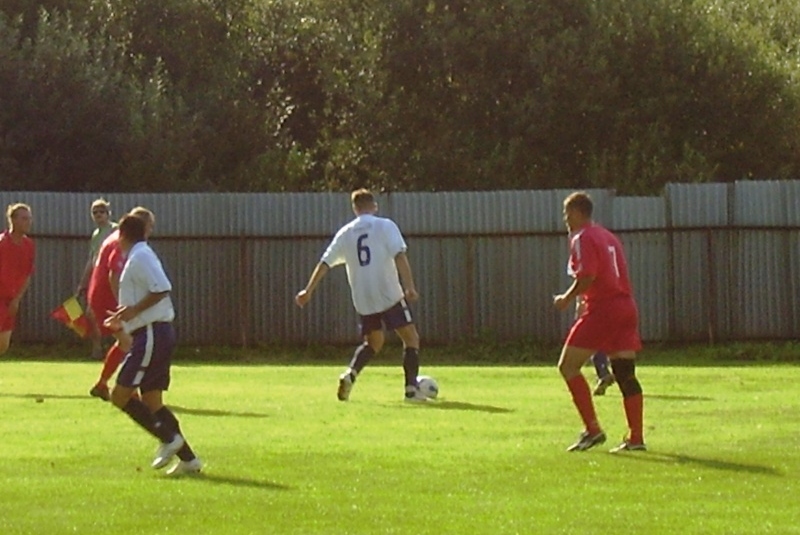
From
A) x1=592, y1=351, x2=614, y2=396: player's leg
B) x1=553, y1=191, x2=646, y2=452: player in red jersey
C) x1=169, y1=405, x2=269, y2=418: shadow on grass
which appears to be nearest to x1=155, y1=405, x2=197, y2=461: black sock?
x1=553, y1=191, x2=646, y2=452: player in red jersey

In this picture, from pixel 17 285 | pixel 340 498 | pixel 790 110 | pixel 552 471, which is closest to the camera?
pixel 340 498

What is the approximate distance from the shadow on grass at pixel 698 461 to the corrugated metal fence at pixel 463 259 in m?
14.8

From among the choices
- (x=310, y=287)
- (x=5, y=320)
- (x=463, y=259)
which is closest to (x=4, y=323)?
(x=5, y=320)

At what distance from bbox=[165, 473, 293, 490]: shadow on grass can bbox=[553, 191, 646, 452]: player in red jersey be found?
8.44 ft

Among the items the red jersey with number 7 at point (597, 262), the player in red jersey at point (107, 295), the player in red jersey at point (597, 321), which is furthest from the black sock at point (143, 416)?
the player in red jersey at point (107, 295)

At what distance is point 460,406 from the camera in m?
16.6

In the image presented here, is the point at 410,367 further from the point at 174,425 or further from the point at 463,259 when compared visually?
the point at 463,259

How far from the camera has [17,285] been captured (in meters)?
18.5

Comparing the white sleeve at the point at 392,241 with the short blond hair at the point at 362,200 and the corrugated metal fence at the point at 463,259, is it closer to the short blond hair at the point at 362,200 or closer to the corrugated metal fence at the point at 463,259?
the short blond hair at the point at 362,200

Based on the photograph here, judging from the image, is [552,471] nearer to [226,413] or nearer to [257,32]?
[226,413]

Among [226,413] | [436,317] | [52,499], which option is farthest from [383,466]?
[436,317]

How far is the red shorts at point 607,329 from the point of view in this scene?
40.7 ft

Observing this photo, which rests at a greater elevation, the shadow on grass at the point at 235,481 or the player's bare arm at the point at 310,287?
the player's bare arm at the point at 310,287

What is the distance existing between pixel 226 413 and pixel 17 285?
12.3ft
